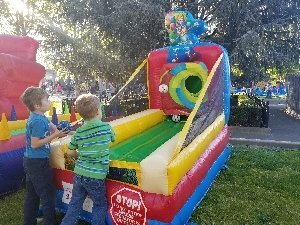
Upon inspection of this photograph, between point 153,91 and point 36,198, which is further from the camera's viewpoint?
point 153,91

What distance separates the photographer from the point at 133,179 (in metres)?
3.22

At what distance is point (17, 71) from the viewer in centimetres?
569

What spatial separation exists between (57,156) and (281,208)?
10.1 feet

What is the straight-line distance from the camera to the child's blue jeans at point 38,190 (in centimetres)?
342

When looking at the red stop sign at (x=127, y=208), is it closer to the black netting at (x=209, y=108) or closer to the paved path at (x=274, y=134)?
the black netting at (x=209, y=108)

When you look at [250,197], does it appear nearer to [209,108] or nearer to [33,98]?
[209,108]

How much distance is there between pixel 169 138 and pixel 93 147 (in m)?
2.55

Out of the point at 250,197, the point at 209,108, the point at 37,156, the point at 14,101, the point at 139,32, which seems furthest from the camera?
the point at 139,32

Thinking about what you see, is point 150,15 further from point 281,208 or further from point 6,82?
point 281,208

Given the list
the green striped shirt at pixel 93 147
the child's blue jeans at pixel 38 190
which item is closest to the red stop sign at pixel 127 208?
the green striped shirt at pixel 93 147

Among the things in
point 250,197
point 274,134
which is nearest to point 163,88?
point 250,197

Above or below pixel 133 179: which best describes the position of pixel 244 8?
above

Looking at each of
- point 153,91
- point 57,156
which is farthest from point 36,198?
point 153,91

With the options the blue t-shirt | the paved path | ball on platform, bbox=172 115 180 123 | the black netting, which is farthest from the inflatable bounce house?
the paved path
